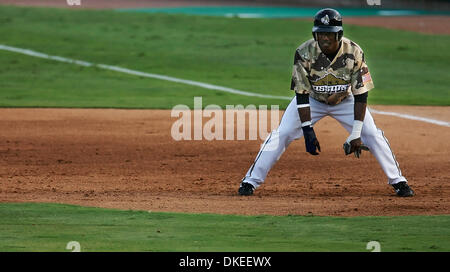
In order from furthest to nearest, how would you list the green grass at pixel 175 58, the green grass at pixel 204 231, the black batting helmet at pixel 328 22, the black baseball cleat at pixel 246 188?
1. the green grass at pixel 175 58
2. the black baseball cleat at pixel 246 188
3. the black batting helmet at pixel 328 22
4. the green grass at pixel 204 231

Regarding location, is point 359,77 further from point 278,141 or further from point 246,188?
point 246,188

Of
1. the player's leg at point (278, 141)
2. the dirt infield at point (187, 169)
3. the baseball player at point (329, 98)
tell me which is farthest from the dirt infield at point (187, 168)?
the baseball player at point (329, 98)

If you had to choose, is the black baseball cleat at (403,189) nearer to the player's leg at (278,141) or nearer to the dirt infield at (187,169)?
the dirt infield at (187,169)

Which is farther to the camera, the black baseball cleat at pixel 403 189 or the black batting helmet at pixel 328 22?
the black baseball cleat at pixel 403 189

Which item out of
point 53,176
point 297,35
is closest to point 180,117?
point 53,176

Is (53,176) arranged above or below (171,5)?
below

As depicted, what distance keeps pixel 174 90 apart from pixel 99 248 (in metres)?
11.8

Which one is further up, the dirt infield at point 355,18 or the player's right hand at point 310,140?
the dirt infield at point 355,18

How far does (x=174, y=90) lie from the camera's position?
764 inches

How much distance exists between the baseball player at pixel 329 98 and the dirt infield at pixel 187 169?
1.24 ft

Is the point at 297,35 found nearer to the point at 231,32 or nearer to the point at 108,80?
the point at 231,32

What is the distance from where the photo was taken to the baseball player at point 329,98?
387 inches

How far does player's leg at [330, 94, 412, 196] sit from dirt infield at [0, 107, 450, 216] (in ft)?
0.80

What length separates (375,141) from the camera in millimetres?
10172
